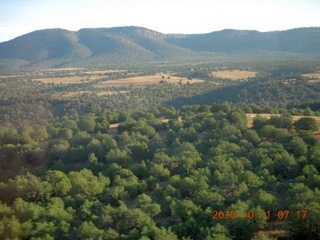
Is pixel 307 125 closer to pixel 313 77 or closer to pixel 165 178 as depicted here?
pixel 165 178

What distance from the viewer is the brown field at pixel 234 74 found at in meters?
141

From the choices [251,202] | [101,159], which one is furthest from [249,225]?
[101,159]

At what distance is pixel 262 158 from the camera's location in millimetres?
34875

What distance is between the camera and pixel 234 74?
14862cm

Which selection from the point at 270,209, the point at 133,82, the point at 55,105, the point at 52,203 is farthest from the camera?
the point at 133,82

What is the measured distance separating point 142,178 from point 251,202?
12.8 m

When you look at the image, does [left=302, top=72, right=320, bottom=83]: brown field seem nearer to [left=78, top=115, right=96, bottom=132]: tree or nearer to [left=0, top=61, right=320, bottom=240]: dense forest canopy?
[left=0, top=61, right=320, bottom=240]: dense forest canopy

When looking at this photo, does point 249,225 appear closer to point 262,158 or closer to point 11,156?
point 262,158

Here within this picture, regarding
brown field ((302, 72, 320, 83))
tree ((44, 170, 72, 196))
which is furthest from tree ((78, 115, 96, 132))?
brown field ((302, 72, 320, 83))

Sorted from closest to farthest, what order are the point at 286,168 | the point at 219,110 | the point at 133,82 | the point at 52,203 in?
the point at 52,203 < the point at 286,168 < the point at 219,110 < the point at 133,82

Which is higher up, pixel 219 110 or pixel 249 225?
pixel 219 110
